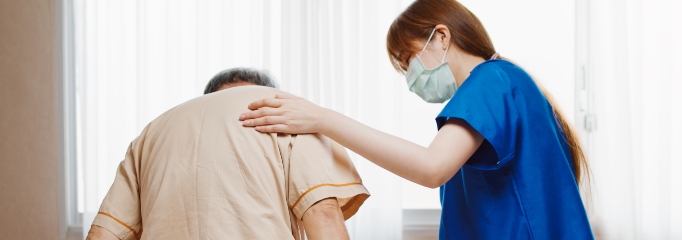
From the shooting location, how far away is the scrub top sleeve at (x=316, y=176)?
46.7 inches

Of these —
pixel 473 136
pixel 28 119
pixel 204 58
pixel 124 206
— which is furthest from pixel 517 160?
pixel 28 119

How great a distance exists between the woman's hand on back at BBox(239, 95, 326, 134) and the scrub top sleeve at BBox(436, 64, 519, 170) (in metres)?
0.26

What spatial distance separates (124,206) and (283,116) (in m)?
0.36

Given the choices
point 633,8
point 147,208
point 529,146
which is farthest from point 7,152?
point 633,8

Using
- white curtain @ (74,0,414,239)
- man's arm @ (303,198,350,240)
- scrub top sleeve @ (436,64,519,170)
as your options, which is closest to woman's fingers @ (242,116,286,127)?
man's arm @ (303,198,350,240)

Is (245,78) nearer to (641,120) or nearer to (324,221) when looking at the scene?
(324,221)

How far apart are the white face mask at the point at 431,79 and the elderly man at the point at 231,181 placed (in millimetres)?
347

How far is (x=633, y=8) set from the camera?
8.66 feet

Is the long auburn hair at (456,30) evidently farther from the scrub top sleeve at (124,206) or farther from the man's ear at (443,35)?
the scrub top sleeve at (124,206)

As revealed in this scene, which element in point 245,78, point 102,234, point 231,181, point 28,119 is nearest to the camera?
point 231,181

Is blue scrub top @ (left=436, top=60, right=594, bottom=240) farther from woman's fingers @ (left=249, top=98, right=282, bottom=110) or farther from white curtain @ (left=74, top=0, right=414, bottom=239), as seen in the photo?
white curtain @ (left=74, top=0, right=414, bottom=239)

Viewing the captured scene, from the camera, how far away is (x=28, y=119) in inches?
109

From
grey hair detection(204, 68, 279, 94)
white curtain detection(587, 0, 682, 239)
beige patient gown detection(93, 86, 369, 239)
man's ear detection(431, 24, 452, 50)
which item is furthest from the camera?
white curtain detection(587, 0, 682, 239)

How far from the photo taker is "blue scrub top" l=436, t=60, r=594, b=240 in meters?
1.29
